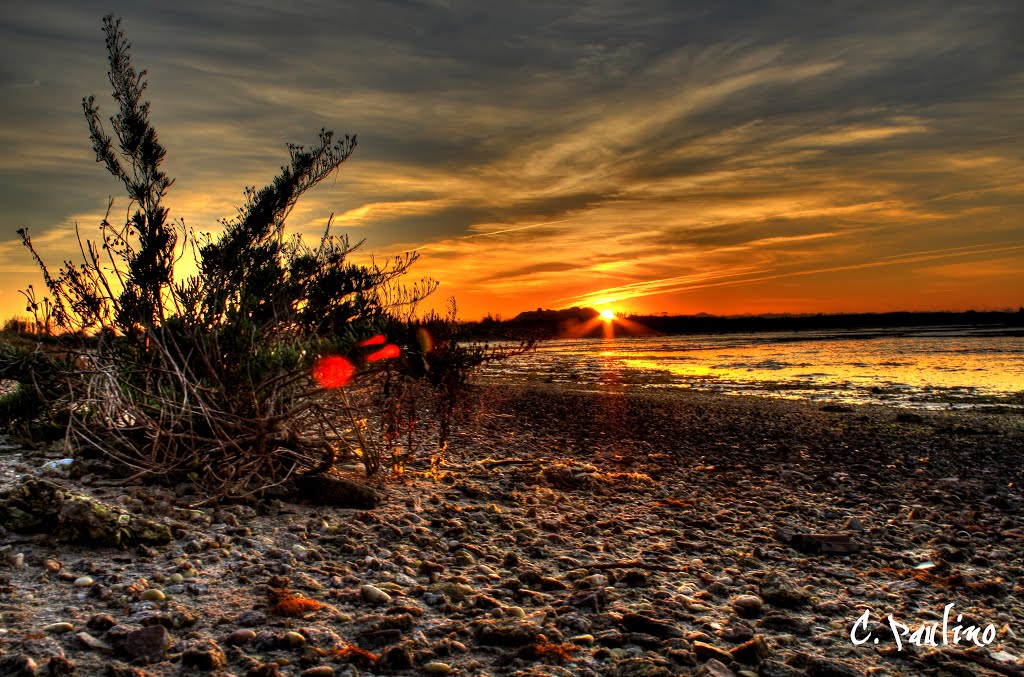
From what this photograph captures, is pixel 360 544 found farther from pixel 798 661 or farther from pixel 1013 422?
pixel 1013 422

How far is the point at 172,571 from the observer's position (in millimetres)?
4004

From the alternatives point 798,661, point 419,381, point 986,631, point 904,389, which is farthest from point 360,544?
point 904,389

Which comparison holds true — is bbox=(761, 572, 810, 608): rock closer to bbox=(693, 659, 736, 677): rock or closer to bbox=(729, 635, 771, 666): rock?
bbox=(729, 635, 771, 666): rock

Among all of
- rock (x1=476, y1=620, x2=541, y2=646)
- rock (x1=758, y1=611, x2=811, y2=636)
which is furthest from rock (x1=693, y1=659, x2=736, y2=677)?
rock (x1=476, y1=620, x2=541, y2=646)

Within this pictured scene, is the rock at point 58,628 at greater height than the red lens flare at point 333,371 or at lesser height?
lesser

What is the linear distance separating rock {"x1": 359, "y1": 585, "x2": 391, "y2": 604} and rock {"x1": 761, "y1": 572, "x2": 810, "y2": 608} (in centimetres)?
249

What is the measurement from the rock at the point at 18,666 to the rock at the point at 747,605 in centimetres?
378

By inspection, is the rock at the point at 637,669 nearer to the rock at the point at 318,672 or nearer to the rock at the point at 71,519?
the rock at the point at 318,672

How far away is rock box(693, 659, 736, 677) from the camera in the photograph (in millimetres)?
3206

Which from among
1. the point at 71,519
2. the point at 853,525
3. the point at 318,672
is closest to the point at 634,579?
the point at 318,672

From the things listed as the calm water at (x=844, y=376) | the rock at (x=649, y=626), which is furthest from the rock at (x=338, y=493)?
the calm water at (x=844, y=376)

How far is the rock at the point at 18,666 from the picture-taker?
9.17ft

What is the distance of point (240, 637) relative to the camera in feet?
10.9

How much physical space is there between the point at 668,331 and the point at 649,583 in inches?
3272
